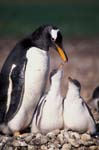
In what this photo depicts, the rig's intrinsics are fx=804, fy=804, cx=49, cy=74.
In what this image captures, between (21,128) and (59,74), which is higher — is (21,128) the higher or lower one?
the lower one

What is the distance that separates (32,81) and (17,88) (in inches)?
6.8

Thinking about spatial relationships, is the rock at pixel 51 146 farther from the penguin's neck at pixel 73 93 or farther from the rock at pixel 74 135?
the penguin's neck at pixel 73 93

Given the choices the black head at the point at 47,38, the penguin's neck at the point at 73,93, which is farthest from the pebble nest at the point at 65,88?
the black head at the point at 47,38

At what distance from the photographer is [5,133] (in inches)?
314

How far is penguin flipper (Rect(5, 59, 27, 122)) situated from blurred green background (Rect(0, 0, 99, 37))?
17.4m

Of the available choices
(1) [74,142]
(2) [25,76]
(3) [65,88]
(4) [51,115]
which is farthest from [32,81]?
(3) [65,88]

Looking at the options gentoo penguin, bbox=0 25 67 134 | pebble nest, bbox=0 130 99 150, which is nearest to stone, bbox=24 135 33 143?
pebble nest, bbox=0 130 99 150

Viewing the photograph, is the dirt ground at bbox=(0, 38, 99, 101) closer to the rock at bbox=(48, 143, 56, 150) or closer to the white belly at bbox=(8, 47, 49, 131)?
the white belly at bbox=(8, 47, 49, 131)

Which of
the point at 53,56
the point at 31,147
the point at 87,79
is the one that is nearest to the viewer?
the point at 31,147

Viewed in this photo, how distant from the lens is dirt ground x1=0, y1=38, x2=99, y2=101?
13.6 metres

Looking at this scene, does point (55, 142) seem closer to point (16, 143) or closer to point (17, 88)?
point (16, 143)

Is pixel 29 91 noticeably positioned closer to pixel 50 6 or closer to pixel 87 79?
pixel 87 79

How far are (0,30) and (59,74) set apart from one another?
67.6 ft

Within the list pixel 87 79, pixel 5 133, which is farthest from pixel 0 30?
pixel 5 133
